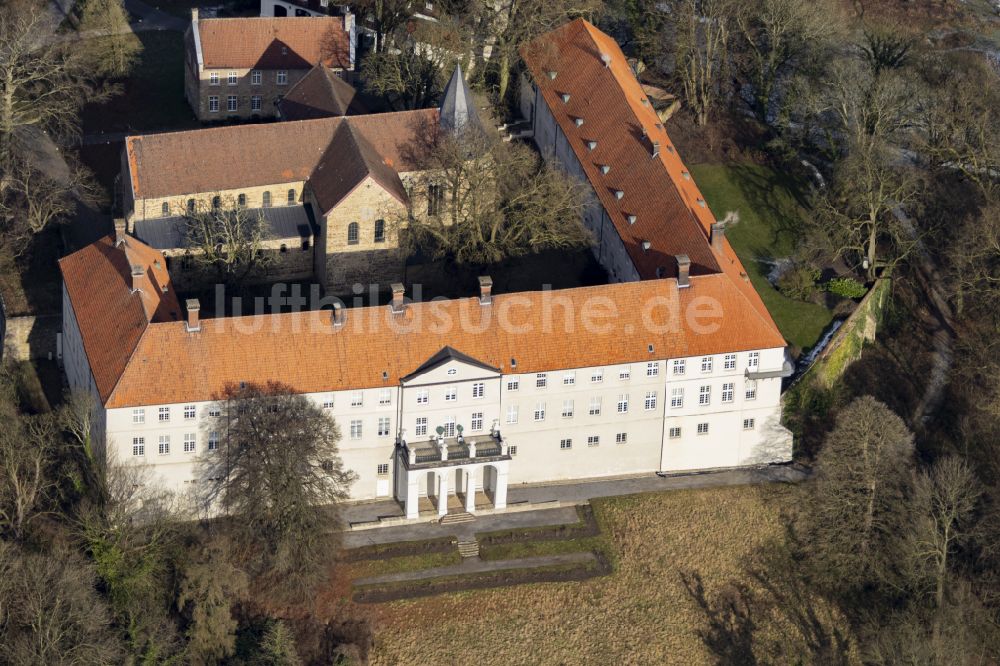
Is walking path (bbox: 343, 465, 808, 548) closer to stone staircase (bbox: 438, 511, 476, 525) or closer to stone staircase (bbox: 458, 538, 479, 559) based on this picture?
stone staircase (bbox: 438, 511, 476, 525)

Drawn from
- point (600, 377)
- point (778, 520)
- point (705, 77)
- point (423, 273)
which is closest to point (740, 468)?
point (778, 520)

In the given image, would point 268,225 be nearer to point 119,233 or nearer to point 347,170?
point 347,170

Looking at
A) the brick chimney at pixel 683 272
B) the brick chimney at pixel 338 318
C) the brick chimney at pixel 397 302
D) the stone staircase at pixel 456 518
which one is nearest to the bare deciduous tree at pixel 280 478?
the brick chimney at pixel 338 318

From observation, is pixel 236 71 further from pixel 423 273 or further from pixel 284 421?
pixel 284 421

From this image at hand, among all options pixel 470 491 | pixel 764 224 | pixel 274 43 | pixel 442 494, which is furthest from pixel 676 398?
pixel 274 43

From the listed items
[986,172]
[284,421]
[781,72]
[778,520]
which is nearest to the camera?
[284,421]
